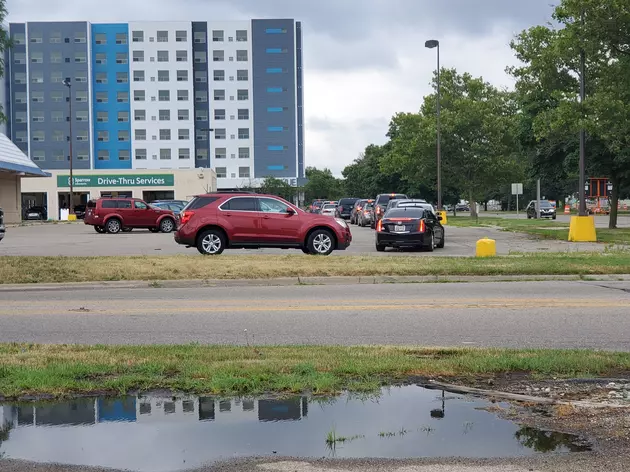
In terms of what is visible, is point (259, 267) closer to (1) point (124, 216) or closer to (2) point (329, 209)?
(1) point (124, 216)

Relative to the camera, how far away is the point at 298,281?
15.9 m

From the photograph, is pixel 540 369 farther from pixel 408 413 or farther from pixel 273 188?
pixel 273 188

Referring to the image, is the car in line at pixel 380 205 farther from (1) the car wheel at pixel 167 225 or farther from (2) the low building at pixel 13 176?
(2) the low building at pixel 13 176

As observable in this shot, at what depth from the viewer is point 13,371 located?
688 cm

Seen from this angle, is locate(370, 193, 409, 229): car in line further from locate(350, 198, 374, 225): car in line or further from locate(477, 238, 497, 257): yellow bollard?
locate(477, 238, 497, 257): yellow bollard

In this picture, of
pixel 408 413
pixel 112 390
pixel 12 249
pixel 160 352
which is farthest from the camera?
pixel 12 249

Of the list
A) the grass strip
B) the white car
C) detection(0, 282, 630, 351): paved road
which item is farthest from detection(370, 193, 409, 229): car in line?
detection(0, 282, 630, 351): paved road

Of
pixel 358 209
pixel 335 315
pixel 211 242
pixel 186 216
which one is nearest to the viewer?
pixel 335 315

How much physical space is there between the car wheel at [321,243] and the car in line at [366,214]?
24.8m

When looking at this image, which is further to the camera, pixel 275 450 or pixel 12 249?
pixel 12 249

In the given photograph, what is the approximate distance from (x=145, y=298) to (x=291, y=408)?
310 inches

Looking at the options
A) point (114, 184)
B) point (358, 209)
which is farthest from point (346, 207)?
point (114, 184)

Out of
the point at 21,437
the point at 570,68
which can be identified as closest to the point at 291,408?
the point at 21,437

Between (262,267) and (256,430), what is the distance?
11.2 m
